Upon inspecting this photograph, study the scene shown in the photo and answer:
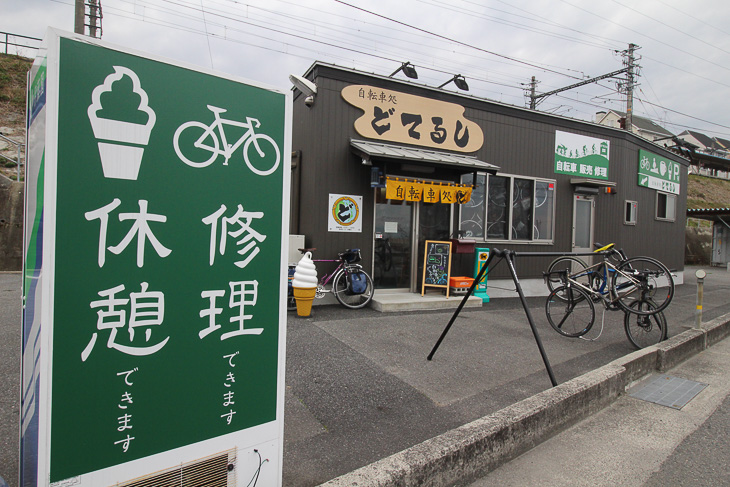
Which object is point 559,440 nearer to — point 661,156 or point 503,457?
point 503,457

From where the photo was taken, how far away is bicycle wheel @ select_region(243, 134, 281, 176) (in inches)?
75.4

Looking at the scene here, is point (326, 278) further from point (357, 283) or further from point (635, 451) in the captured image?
point (635, 451)

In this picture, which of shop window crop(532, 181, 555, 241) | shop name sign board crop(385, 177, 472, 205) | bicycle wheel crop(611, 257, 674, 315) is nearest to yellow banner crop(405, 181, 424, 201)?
shop name sign board crop(385, 177, 472, 205)

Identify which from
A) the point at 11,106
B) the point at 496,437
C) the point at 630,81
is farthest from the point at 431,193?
the point at 630,81

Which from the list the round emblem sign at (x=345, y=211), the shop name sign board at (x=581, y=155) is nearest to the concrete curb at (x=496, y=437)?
the round emblem sign at (x=345, y=211)

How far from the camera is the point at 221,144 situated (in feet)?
6.02

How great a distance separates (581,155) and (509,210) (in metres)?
2.94

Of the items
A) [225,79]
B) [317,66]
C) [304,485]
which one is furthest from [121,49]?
[317,66]

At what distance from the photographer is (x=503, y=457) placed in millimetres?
2871

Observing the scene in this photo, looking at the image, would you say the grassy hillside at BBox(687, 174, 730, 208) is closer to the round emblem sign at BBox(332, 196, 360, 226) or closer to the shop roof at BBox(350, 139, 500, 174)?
the shop roof at BBox(350, 139, 500, 174)

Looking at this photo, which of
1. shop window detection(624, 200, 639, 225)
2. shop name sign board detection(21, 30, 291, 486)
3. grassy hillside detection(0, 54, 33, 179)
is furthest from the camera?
grassy hillside detection(0, 54, 33, 179)

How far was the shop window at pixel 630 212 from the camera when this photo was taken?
461 inches

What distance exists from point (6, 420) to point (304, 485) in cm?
229

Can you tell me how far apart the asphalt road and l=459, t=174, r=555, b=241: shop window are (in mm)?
2338
